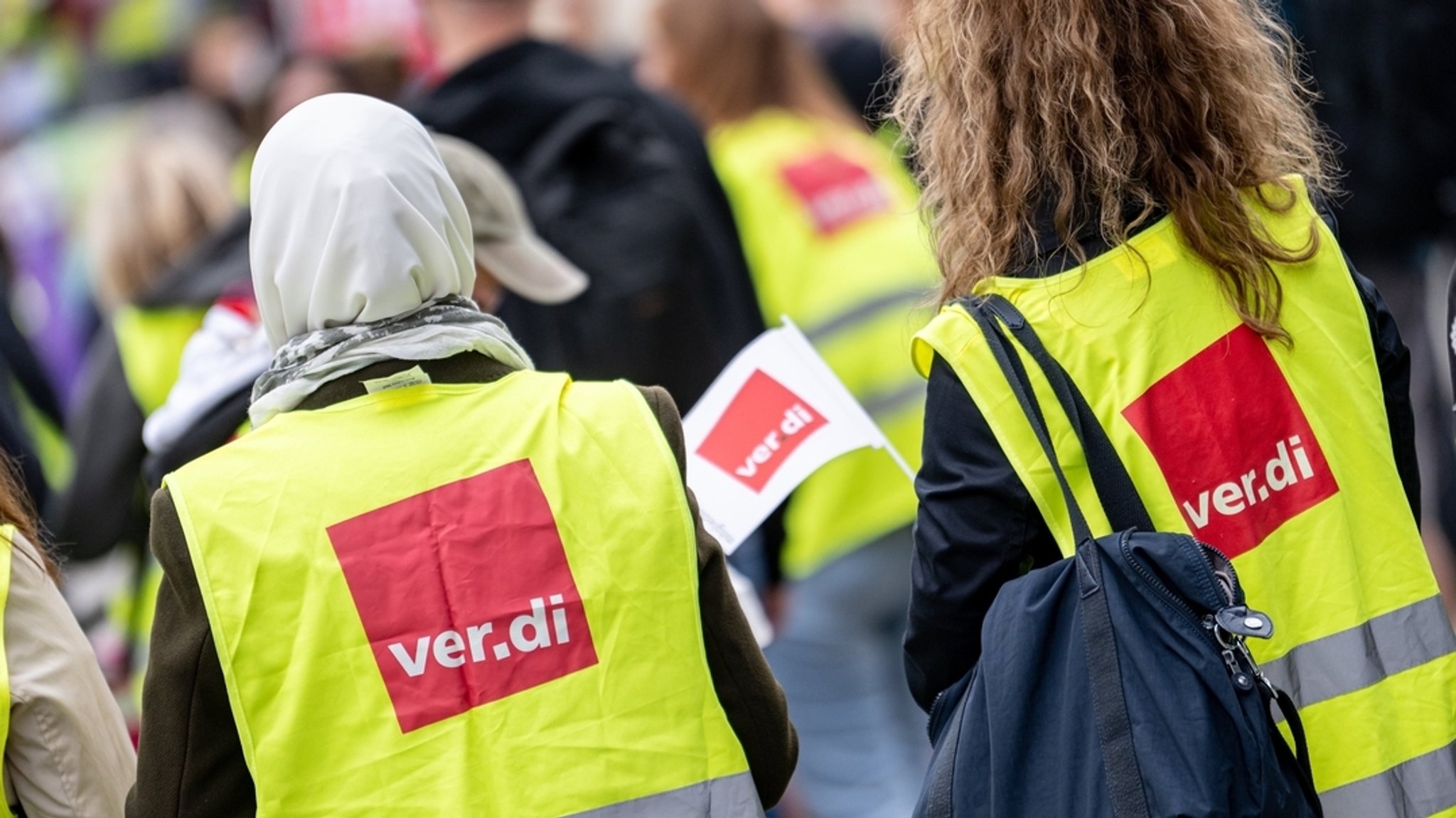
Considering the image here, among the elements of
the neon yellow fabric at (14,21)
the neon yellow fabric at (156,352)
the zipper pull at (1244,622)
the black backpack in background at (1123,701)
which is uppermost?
the zipper pull at (1244,622)

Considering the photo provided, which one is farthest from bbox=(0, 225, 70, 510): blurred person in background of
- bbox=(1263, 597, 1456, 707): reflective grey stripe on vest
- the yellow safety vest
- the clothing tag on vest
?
bbox=(1263, 597, 1456, 707): reflective grey stripe on vest

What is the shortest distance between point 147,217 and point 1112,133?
11.6 feet

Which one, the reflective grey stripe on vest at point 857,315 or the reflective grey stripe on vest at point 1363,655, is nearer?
the reflective grey stripe on vest at point 1363,655

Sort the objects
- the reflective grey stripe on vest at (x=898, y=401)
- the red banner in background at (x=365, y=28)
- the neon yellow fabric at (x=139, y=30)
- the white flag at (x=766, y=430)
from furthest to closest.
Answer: the neon yellow fabric at (x=139, y=30) → the red banner in background at (x=365, y=28) → the reflective grey stripe on vest at (x=898, y=401) → the white flag at (x=766, y=430)

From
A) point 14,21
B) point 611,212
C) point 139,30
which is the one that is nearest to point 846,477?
point 611,212

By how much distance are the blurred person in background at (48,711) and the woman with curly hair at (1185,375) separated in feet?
3.70

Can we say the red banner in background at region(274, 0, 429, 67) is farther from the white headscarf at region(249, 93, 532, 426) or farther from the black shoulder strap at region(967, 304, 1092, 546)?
the black shoulder strap at region(967, 304, 1092, 546)

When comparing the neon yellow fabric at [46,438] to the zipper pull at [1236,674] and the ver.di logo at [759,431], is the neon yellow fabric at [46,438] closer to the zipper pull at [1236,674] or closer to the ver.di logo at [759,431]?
the ver.di logo at [759,431]

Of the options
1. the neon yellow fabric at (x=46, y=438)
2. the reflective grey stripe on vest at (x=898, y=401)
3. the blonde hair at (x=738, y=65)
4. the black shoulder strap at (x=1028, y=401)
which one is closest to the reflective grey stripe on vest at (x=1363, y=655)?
the black shoulder strap at (x=1028, y=401)

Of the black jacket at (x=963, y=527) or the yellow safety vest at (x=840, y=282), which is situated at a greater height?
the black jacket at (x=963, y=527)

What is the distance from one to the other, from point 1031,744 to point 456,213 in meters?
1.06

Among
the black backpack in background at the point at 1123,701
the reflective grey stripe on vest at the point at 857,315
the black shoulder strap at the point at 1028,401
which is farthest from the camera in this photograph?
the reflective grey stripe on vest at the point at 857,315

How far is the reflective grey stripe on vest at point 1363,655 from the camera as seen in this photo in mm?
2510

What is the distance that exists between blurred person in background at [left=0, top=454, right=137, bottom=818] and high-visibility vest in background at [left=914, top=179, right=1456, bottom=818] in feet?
4.08
